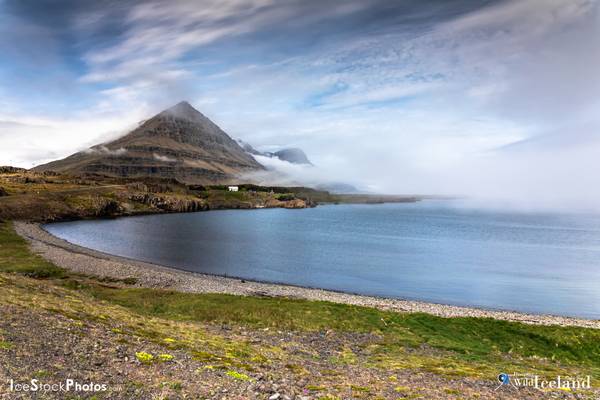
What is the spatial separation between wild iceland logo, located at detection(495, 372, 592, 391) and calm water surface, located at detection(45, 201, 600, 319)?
4290cm

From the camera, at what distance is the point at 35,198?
7697 inches

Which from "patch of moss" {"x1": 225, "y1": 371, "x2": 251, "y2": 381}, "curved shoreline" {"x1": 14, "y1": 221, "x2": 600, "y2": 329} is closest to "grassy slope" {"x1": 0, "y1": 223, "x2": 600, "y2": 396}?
"patch of moss" {"x1": 225, "y1": 371, "x2": 251, "y2": 381}

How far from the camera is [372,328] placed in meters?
39.1

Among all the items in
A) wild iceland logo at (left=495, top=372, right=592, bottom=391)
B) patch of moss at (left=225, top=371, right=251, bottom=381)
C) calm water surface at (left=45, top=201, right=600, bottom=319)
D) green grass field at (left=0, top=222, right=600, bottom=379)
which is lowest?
calm water surface at (left=45, top=201, right=600, bottom=319)

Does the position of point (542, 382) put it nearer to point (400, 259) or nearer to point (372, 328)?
point (372, 328)

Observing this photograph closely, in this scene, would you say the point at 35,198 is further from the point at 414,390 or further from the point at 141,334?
the point at 414,390

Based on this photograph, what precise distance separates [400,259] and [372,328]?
74206 millimetres

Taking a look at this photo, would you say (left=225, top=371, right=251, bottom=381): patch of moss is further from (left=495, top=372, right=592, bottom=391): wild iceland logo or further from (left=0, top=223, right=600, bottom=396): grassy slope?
(left=495, top=372, right=592, bottom=391): wild iceland logo

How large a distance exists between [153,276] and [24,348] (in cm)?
5067

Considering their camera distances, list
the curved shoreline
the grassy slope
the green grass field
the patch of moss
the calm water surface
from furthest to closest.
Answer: the calm water surface
the curved shoreline
the green grass field
the grassy slope
the patch of moss

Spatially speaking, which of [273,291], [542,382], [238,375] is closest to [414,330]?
[542,382]

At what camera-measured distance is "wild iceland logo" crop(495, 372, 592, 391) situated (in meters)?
22.7

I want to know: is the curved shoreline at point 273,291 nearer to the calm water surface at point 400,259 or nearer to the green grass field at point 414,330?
the calm water surface at point 400,259

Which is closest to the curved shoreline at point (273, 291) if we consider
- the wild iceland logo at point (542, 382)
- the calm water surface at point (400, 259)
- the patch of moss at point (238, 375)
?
the calm water surface at point (400, 259)
